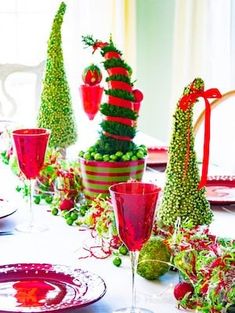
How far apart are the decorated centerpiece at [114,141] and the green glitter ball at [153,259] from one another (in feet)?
1.35

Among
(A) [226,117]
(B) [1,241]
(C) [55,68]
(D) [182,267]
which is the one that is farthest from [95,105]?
(D) [182,267]

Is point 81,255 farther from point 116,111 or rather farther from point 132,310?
point 116,111

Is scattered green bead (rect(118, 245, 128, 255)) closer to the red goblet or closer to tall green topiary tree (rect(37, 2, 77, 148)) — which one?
tall green topiary tree (rect(37, 2, 77, 148))

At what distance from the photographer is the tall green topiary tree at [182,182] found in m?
1.32

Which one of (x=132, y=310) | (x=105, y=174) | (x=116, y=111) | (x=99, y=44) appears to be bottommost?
(x=132, y=310)

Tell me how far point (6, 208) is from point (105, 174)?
227 millimetres

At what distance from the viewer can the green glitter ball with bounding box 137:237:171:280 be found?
3.77 ft

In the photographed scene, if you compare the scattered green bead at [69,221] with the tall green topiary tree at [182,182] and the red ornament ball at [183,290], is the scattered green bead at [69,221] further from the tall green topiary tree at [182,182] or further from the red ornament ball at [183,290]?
the red ornament ball at [183,290]

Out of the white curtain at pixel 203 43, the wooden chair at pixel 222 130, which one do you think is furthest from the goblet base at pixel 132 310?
the white curtain at pixel 203 43

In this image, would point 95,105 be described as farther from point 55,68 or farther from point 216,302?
point 216,302

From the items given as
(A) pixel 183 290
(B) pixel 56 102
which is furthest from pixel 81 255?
(B) pixel 56 102

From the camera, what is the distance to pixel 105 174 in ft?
5.09

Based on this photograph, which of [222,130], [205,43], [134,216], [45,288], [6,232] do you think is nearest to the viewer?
[134,216]

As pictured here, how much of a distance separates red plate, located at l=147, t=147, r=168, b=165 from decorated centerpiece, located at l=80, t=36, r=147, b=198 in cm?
35
